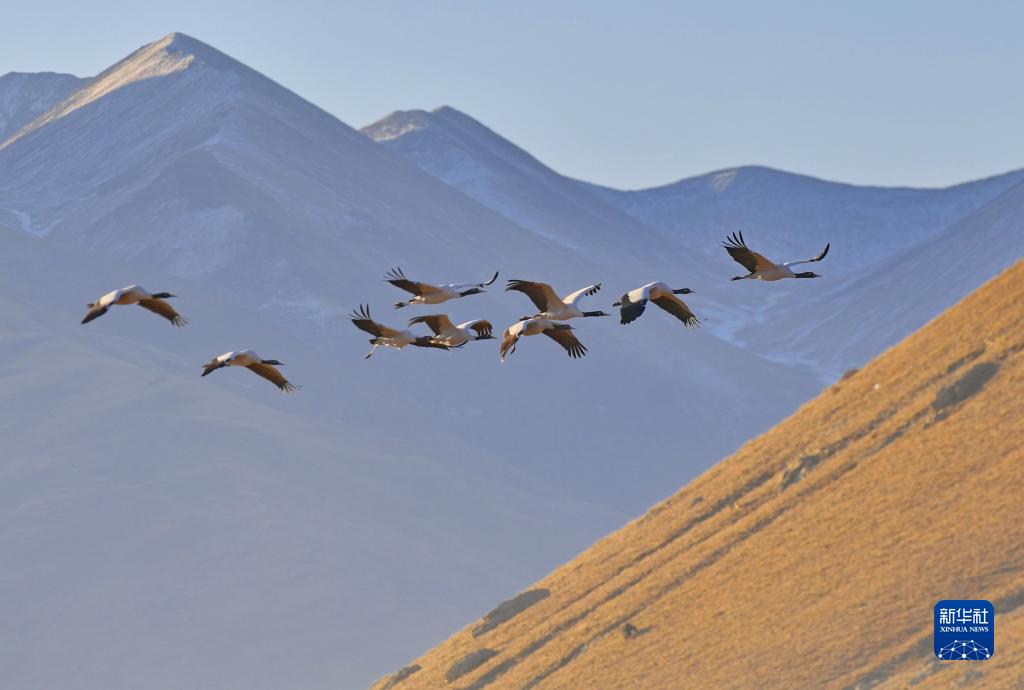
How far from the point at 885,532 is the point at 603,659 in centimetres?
1918

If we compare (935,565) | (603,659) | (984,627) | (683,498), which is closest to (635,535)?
(683,498)

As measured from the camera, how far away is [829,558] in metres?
120

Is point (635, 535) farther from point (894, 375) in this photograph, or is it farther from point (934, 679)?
point (934, 679)

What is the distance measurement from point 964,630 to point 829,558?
20.3m

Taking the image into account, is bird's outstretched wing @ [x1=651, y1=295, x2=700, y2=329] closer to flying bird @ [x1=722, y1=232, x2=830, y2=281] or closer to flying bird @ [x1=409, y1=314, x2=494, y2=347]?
flying bird @ [x1=722, y1=232, x2=830, y2=281]

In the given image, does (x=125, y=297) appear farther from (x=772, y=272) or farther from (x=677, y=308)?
(x=772, y=272)

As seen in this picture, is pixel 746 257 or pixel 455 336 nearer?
pixel 746 257

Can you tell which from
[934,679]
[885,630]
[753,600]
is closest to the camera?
[934,679]

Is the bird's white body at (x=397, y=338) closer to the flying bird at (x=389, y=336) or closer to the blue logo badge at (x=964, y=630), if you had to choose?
the flying bird at (x=389, y=336)

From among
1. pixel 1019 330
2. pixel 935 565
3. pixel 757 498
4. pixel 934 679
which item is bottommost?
pixel 934 679

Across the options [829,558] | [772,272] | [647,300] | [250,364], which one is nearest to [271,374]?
[250,364]

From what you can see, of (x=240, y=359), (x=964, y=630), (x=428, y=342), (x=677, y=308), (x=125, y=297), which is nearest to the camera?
(x=125, y=297)

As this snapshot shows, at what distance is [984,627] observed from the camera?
331 feet

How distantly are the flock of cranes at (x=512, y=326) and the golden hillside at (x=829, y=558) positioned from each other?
5870 cm
